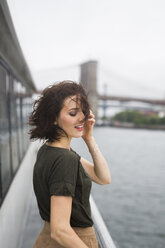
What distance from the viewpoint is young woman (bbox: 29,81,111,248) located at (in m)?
0.88

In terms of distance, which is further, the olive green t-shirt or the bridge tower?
the bridge tower

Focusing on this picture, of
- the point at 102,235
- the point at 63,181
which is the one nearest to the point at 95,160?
the point at 63,181

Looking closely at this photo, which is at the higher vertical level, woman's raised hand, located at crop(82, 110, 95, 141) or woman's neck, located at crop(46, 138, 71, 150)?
woman's raised hand, located at crop(82, 110, 95, 141)

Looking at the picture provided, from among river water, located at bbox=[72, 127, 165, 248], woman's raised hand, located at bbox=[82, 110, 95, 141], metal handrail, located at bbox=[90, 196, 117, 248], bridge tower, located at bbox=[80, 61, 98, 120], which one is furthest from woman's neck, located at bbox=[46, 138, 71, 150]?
bridge tower, located at bbox=[80, 61, 98, 120]

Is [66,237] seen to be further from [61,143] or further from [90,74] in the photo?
A: [90,74]

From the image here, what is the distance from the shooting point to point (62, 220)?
0.86 meters

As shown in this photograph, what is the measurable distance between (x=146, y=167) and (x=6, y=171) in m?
12.8

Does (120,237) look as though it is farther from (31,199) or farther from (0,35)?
(0,35)

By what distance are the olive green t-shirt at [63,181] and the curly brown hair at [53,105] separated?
2.5 inches

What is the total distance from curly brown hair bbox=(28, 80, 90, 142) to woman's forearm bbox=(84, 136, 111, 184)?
206 millimetres

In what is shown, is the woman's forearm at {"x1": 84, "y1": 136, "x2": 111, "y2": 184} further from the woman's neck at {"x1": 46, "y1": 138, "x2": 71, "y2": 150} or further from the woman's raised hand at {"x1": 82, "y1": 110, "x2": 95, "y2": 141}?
the woman's neck at {"x1": 46, "y1": 138, "x2": 71, "y2": 150}

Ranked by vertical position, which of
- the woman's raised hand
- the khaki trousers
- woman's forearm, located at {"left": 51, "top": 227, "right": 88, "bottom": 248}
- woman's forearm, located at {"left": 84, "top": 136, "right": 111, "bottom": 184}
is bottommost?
the khaki trousers

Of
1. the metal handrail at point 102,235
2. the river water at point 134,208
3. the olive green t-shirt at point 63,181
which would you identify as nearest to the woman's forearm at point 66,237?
the olive green t-shirt at point 63,181

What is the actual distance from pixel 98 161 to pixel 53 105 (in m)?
0.38
